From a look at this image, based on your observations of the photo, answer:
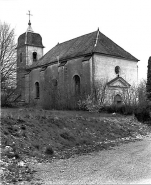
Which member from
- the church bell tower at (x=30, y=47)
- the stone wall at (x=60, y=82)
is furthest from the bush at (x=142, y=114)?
the church bell tower at (x=30, y=47)

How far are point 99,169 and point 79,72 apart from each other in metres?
25.5

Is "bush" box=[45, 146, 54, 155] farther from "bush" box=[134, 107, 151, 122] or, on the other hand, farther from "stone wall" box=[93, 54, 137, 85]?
"stone wall" box=[93, 54, 137, 85]

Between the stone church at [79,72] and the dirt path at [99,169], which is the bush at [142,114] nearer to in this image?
the stone church at [79,72]

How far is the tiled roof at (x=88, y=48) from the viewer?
34469 millimetres

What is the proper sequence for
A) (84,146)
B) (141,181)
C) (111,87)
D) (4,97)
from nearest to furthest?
(141,181) < (84,146) < (4,97) < (111,87)

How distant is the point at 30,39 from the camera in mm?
47375

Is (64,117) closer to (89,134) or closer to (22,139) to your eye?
(89,134)

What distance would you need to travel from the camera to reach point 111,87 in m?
33.9

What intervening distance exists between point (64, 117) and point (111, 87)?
15.7 meters

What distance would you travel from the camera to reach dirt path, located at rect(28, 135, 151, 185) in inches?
328

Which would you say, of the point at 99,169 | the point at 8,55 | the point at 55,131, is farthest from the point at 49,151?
the point at 8,55

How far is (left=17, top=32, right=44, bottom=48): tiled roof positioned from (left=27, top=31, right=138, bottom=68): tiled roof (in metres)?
7.16

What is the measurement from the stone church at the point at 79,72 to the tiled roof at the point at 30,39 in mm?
5532

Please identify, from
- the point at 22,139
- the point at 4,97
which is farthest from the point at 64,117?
the point at 4,97
